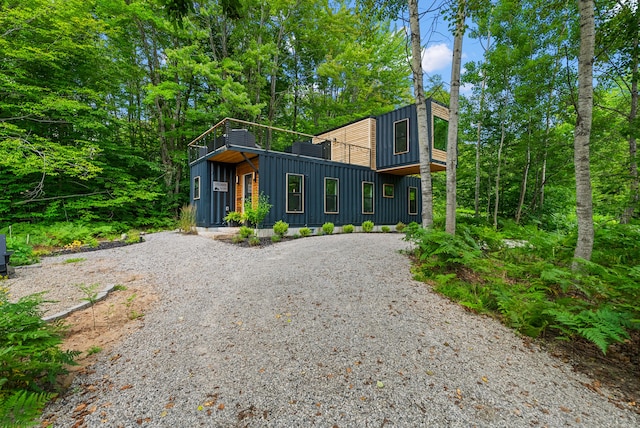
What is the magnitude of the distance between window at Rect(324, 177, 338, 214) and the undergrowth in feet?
18.9

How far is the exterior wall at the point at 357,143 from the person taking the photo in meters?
12.3

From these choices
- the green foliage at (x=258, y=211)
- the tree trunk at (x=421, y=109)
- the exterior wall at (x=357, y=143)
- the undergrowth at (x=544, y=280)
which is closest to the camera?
the undergrowth at (x=544, y=280)

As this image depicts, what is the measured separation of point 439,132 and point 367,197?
4.16 m

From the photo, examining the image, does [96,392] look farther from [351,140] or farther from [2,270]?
[351,140]

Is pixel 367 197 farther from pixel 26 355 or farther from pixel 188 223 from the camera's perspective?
pixel 26 355

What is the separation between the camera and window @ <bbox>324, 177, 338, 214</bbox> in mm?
10781

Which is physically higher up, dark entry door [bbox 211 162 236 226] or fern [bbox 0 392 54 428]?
dark entry door [bbox 211 162 236 226]

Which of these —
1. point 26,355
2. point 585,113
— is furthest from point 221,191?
point 585,113

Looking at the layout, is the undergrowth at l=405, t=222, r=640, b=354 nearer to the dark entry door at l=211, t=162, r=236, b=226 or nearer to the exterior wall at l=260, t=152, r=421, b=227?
the exterior wall at l=260, t=152, r=421, b=227

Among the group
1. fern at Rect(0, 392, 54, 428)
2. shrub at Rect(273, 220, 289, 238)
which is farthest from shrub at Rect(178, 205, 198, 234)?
fern at Rect(0, 392, 54, 428)

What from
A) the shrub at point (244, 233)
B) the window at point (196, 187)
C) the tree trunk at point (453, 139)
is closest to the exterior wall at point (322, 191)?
the shrub at point (244, 233)

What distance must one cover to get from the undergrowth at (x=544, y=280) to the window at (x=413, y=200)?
7880mm

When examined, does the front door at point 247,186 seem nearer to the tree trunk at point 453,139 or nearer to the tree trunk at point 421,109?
the tree trunk at point 421,109

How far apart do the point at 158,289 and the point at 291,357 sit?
9.74ft
